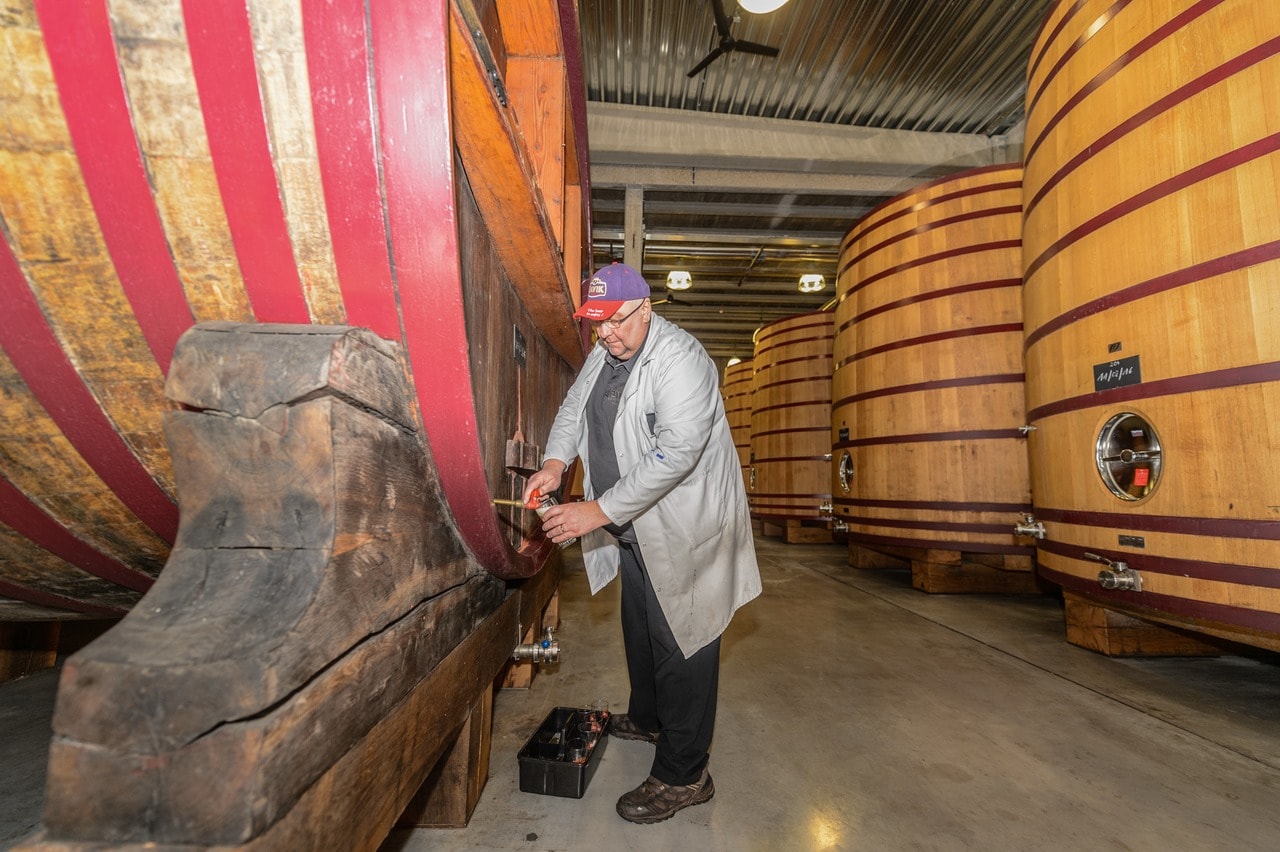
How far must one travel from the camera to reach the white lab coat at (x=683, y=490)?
174 centimetres

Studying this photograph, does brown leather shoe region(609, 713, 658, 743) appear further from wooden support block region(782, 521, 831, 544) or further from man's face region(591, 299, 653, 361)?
wooden support block region(782, 521, 831, 544)

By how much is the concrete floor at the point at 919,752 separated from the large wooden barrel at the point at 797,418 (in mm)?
3961

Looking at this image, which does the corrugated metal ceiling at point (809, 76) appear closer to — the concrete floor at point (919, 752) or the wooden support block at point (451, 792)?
the concrete floor at point (919, 752)

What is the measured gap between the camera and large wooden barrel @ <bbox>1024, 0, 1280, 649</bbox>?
1.80 metres

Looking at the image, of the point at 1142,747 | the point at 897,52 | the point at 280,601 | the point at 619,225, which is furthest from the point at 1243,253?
the point at 619,225

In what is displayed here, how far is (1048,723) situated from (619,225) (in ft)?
32.8

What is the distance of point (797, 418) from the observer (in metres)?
7.41

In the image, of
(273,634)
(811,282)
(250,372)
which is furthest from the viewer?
(811,282)

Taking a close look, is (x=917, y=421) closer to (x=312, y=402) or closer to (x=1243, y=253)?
(x=1243, y=253)

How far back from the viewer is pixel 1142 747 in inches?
79.7

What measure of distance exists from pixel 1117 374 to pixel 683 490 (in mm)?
1878

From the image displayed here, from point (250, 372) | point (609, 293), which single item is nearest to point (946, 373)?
point (609, 293)

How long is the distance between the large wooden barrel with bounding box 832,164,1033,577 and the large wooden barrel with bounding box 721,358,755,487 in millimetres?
6135

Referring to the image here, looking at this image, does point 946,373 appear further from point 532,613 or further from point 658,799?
point 658,799
